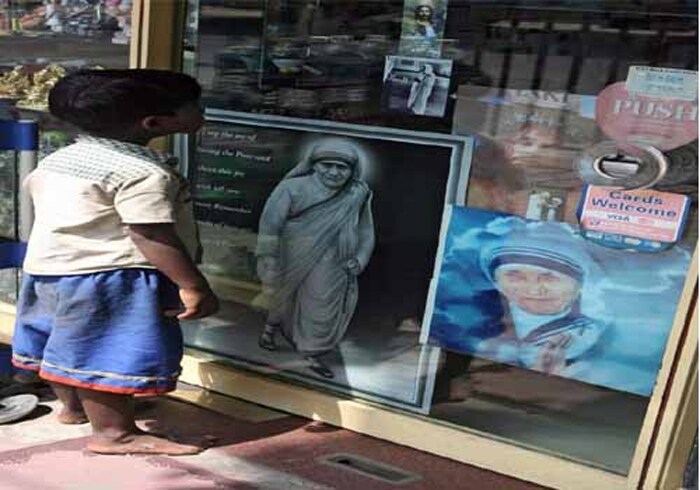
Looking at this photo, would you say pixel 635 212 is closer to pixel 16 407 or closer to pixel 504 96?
pixel 504 96

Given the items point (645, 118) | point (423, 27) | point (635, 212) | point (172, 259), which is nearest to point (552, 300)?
point (635, 212)

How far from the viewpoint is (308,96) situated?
127 inches

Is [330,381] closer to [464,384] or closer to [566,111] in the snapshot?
[464,384]

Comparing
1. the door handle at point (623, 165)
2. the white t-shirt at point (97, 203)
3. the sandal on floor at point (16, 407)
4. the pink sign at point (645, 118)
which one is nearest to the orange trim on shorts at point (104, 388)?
the white t-shirt at point (97, 203)

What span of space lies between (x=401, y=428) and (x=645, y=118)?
134cm

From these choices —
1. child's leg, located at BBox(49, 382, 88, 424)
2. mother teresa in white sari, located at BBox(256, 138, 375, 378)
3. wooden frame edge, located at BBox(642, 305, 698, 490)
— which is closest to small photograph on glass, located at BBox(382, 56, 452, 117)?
mother teresa in white sari, located at BBox(256, 138, 375, 378)

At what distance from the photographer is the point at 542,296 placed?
2.89 metres

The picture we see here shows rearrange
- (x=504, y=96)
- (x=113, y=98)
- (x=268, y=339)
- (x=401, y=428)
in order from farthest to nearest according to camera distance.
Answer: (x=268, y=339) → (x=401, y=428) → (x=504, y=96) → (x=113, y=98)

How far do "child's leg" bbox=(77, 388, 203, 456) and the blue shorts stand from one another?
112mm

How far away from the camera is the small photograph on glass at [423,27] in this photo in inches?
116

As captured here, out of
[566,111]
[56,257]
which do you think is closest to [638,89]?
[566,111]

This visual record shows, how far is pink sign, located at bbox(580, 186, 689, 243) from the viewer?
2643 mm

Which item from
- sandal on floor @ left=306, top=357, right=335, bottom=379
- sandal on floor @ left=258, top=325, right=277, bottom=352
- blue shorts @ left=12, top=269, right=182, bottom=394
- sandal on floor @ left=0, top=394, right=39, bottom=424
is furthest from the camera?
sandal on floor @ left=258, top=325, right=277, bottom=352

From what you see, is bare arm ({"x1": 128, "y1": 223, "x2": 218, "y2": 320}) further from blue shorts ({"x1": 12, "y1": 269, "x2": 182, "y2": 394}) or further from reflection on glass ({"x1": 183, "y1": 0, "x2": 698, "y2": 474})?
reflection on glass ({"x1": 183, "y1": 0, "x2": 698, "y2": 474})
